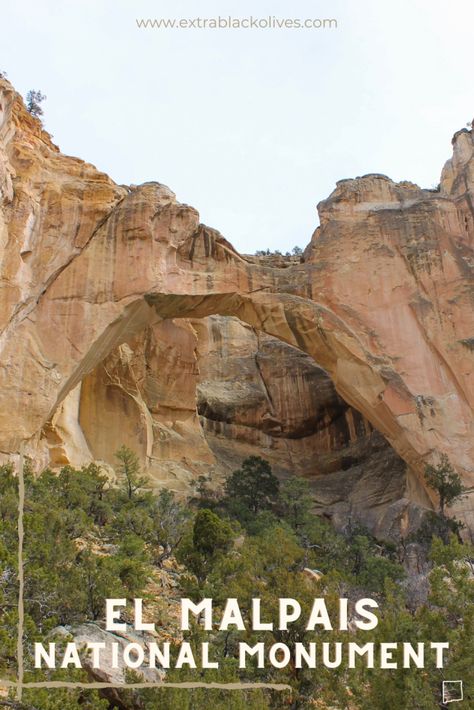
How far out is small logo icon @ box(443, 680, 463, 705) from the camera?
956 cm

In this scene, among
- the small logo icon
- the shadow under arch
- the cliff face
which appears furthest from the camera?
the shadow under arch

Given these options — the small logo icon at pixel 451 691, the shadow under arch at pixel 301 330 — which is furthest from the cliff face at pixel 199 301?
the small logo icon at pixel 451 691

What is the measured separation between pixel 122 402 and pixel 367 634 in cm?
2015

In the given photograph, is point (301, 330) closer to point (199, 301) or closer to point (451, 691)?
point (199, 301)

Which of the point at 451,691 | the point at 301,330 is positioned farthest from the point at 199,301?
the point at 451,691

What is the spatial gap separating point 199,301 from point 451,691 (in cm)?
1883

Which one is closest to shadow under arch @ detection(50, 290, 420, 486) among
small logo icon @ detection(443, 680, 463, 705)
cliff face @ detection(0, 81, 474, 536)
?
cliff face @ detection(0, 81, 474, 536)

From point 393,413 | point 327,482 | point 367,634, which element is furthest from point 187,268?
point 367,634

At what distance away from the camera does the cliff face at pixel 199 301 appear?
24.1 m

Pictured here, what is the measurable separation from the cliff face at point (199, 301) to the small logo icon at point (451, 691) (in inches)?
579

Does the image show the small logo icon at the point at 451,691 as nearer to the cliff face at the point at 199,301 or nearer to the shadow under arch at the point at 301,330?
the cliff face at the point at 199,301

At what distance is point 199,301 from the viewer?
88.5 ft

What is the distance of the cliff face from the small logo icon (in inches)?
579

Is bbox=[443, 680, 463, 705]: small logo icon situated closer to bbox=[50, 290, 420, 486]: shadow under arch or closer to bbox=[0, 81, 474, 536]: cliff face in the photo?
bbox=[0, 81, 474, 536]: cliff face
